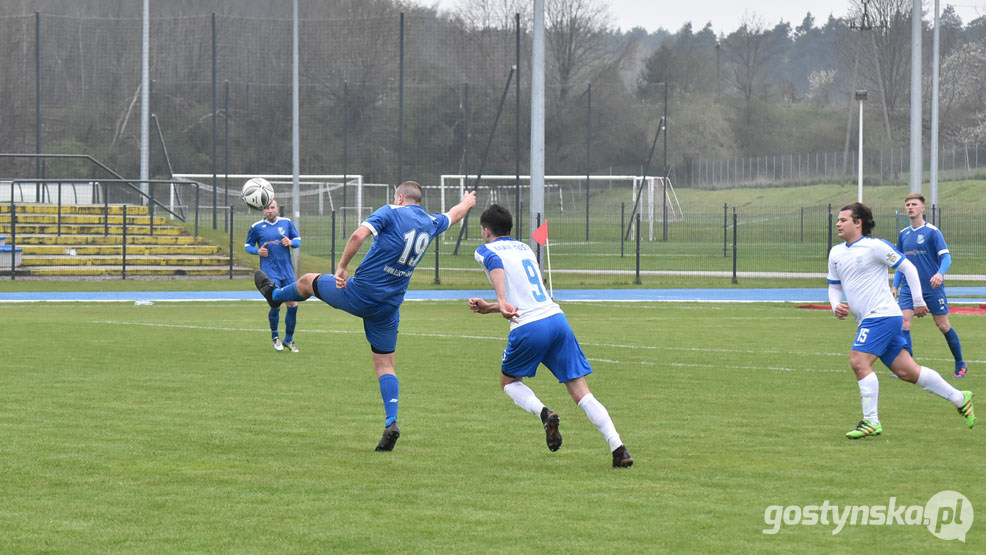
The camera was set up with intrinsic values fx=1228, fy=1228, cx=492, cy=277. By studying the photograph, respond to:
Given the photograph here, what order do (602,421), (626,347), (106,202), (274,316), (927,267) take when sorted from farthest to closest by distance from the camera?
(106,202) < (626,347) < (274,316) < (927,267) < (602,421)

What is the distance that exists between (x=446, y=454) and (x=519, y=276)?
143cm

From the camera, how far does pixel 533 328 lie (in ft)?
27.0

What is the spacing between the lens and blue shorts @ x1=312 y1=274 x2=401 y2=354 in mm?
9039

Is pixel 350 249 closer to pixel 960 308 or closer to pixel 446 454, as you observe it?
pixel 446 454

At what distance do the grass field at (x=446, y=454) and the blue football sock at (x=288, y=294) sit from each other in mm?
1040

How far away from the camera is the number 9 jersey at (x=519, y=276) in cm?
821

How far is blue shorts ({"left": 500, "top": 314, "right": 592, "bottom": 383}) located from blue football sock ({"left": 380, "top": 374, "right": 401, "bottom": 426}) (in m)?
1.17

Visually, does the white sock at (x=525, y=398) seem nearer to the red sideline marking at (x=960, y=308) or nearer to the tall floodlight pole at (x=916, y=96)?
the red sideline marking at (x=960, y=308)

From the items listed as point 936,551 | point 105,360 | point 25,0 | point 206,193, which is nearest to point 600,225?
point 206,193

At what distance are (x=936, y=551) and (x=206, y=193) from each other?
45643mm

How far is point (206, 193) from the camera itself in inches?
1940

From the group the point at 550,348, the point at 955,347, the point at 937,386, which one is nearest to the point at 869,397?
the point at 937,386

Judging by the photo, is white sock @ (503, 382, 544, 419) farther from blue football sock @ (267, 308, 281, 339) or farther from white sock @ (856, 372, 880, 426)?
blue football sock @ (267, 308, 281, 339)

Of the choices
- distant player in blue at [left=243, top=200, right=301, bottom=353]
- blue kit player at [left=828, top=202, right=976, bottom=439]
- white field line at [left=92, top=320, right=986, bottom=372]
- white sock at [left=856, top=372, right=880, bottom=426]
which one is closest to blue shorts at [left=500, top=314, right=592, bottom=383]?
blue kit player at [left=828, top=202, right=976, bottom=439]
